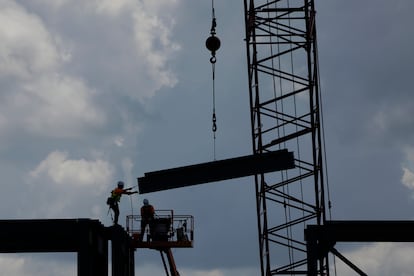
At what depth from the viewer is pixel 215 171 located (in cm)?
4728

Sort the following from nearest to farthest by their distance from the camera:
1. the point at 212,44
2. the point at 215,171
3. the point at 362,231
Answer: the point at 362,231 < the point at 215,171 < the point at 212,44

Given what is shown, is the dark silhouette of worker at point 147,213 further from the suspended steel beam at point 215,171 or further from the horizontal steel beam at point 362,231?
the horizontal steel beam at point 362,231

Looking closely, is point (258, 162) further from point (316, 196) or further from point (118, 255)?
point (316, 196)

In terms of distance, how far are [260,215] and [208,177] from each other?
502 inches

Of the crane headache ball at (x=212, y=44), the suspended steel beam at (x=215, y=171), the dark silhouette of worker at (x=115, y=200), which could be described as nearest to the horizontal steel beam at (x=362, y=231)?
the suspended steel beam at (x=215, y=171)

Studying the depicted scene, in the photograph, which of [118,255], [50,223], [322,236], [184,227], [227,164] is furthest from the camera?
[184,227]

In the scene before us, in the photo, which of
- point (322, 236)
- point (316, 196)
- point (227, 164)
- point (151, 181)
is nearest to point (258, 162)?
point (227, 164)

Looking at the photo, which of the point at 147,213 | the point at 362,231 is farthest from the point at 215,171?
the point at 362,231

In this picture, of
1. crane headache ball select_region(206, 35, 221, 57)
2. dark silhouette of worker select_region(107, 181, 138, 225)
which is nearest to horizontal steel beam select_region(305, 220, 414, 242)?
dark silhouette of worker select_region(107, 181, 138, 225)

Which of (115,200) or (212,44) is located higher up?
(212,44)

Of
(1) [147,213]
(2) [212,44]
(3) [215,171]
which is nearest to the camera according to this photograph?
(3) [215,171]

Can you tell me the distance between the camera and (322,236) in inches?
1569

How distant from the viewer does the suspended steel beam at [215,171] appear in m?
46.8

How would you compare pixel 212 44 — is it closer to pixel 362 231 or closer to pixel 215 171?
pixel 215 171
